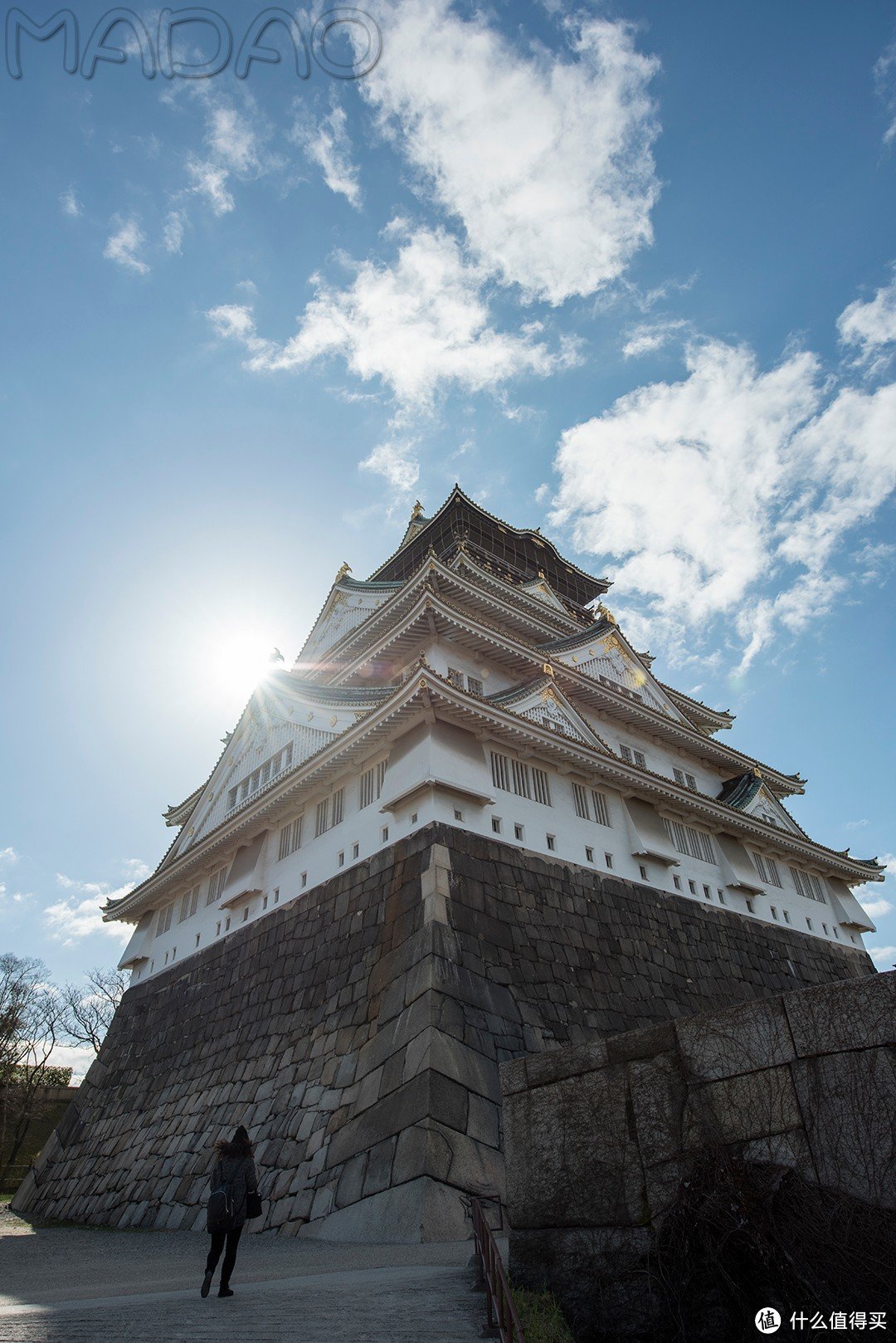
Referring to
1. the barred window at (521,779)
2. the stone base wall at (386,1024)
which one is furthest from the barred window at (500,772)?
the stone base wall at (386,1024)

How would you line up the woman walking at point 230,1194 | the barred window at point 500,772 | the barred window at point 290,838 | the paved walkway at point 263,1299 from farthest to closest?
the barred window at point 290,838 → the barred window at point 500,772 → the woman walking at point 230,1194 → the paved walkway at point 263,1299

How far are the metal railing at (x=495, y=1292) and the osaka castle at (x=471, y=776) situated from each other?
8420mm

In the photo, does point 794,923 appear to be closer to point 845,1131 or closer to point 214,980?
point 214,980

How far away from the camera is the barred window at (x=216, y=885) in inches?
727

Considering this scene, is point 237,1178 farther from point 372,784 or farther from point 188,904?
point 188,904

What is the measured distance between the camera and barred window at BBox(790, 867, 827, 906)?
69.2 ft

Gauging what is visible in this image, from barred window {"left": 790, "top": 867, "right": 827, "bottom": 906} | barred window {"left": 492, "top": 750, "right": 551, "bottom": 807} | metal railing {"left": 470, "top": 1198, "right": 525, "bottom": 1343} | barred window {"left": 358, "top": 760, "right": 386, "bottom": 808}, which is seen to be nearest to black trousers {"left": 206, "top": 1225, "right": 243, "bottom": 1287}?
metal railing {"left": 470, "top": 1198, "right": 525, "bottom": 1343}

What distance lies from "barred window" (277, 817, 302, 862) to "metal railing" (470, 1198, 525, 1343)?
37.4ft

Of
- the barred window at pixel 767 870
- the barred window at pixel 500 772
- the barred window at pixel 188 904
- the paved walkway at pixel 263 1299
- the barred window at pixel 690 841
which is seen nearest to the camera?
the paved walkway at pixel 263 1299

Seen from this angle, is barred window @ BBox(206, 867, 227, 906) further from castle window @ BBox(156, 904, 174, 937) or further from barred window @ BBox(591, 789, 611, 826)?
barred window @ BBox(591, 789, 611, 826)

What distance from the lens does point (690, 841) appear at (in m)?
18.3

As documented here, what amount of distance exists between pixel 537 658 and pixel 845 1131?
603 inches

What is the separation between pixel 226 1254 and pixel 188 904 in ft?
50.6

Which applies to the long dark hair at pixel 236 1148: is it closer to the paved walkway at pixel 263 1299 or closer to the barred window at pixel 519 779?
the paved walkway at pixel 263 1299
